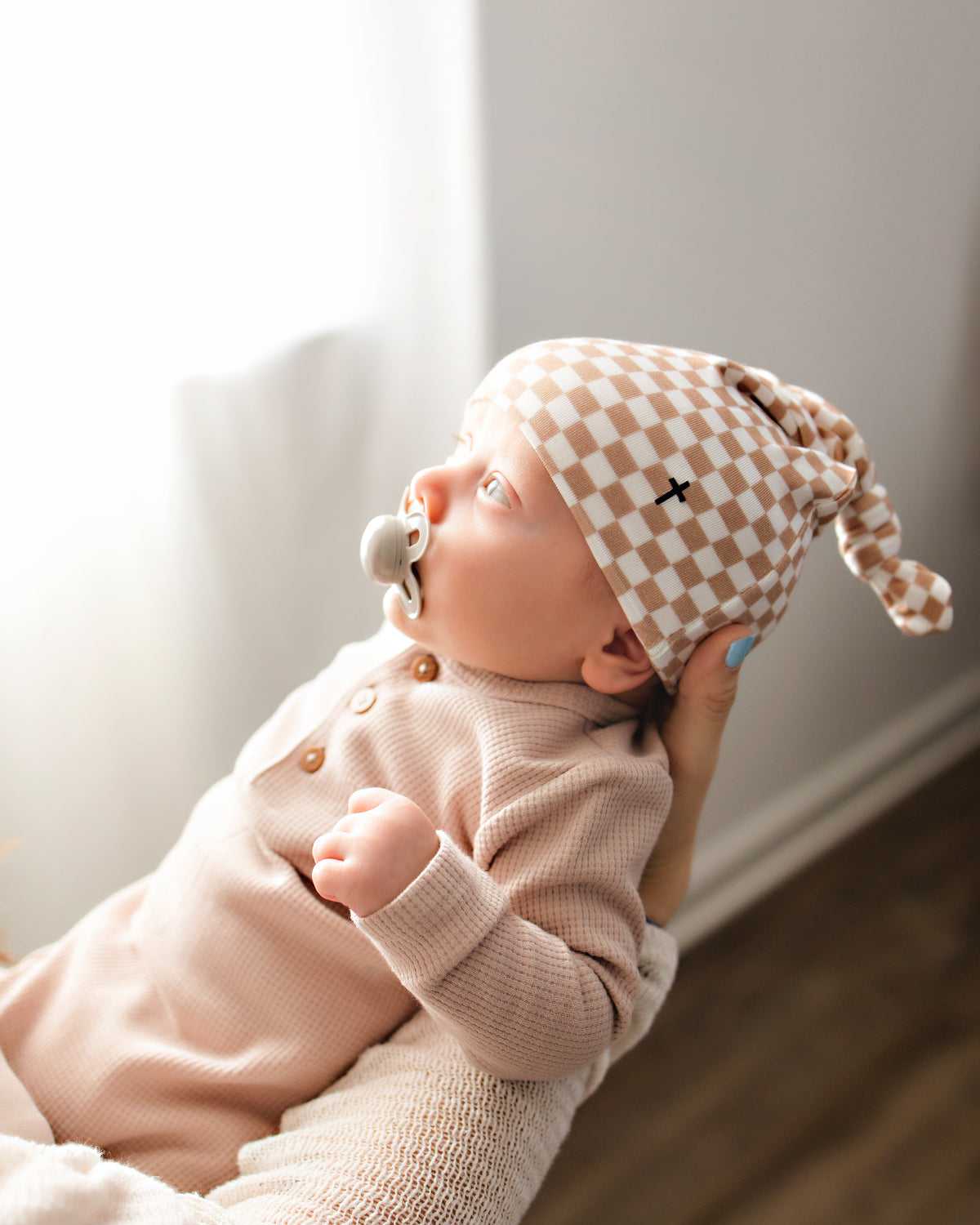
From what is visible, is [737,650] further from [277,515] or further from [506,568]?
[277,515]

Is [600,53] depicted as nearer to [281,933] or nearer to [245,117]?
[245,117]

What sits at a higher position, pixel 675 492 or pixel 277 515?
pixel 675 492

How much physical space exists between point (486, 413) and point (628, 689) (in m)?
0.26

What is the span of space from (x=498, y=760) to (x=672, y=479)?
248mm

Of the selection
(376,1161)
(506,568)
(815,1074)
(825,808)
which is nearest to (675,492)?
(506,568)

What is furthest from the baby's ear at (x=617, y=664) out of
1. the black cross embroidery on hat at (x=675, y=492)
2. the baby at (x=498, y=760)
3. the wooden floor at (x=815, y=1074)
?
the wooden floor at (x=815, y=1074)

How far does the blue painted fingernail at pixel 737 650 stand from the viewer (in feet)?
2.55

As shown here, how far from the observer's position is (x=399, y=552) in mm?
773

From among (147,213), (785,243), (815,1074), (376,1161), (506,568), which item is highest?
(147,213)

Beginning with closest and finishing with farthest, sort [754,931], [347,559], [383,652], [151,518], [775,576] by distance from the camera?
1. [775,576]
2. [383,652]
3. [151,518]
4. [347,559]
5. [754,931]

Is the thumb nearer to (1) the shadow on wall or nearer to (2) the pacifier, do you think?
(2) the pacifier

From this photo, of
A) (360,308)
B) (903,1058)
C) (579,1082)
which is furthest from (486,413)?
(903,1058)

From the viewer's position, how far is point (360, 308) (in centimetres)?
115

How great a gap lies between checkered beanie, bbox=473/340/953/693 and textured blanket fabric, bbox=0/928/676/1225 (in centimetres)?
34
